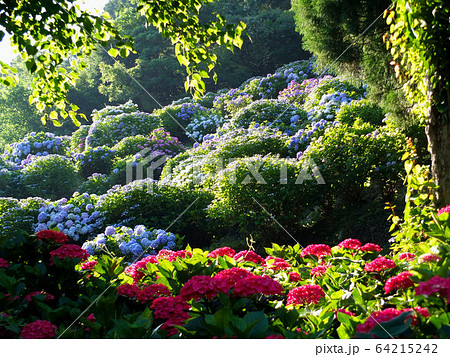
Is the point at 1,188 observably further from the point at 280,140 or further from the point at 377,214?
the point at 377,214

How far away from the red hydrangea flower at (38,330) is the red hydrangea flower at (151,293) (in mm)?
457

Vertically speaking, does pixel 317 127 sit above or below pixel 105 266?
above

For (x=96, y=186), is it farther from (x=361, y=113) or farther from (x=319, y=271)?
(x=319, y=271)

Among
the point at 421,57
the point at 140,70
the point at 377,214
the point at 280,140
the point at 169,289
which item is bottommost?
the point at 169,289

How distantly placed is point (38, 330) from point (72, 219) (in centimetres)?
466

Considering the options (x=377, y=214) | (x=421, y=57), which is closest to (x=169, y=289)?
(x=421, y=57)

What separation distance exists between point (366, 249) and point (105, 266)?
1698 millimetres

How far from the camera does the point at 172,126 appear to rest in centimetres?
1286

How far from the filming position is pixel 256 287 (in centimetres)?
187

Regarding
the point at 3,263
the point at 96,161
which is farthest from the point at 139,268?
the point at 96,161

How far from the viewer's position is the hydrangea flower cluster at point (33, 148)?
37.6 ft

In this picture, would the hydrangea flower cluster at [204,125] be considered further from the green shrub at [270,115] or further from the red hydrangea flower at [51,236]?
the red hydrangea flower at [51,236]

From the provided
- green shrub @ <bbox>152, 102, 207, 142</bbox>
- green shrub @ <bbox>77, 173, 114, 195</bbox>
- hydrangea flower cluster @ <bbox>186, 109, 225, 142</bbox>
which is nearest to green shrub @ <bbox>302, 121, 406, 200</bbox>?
green shrub @ <bbox>77, 173, 114, 195</bbox>

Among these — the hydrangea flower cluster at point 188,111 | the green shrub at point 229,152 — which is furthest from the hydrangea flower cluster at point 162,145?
the green shrub at point 229,152
